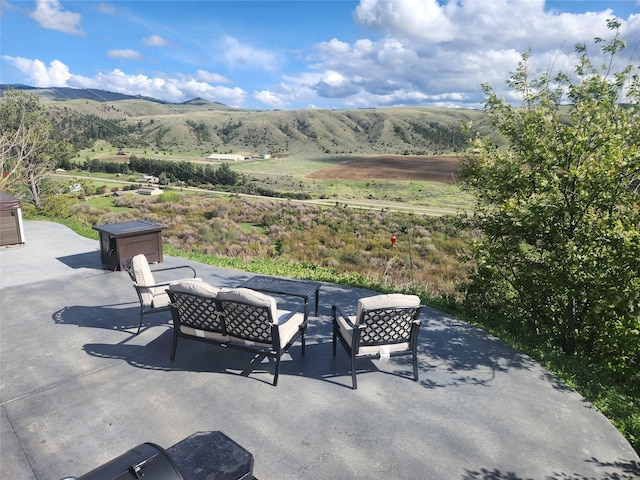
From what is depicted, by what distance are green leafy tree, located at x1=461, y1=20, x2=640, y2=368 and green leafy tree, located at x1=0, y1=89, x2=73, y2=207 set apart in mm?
23285

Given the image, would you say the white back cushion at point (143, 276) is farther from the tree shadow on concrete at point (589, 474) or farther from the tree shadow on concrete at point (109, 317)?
the tree shadow on concrete at point (589, 474)

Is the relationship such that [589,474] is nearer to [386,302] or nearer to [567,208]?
[386,302]

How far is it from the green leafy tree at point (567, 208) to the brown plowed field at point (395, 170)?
48.0m

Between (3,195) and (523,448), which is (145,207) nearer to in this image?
(3,195)

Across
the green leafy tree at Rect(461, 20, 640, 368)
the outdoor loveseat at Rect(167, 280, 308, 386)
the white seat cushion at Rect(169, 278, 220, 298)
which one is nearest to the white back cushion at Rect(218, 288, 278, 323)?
the outdoor loveseat at Rect(167, 280, 308, 386)

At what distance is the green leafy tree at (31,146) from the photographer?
72.8 feet

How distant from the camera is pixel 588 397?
3.99 metres

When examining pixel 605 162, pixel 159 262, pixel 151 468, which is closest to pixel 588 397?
pixel 605 162

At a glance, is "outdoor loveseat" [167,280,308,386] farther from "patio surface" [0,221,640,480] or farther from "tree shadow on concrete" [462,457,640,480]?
"tree shadow on concrete" [462,457,640,480]

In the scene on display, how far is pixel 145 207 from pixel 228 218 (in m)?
7.53

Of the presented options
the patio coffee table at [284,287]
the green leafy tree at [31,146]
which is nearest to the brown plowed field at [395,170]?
the green leafy tree at [31,146]

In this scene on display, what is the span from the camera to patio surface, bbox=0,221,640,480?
2939mm

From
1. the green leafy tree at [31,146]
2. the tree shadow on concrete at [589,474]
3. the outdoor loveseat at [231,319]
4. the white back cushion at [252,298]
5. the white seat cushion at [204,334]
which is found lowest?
the tree shadow on concrete at [589,474]

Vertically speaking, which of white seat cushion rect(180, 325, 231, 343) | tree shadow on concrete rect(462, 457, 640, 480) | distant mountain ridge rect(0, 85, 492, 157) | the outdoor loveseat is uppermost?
distant mountain ridge rect(0, 85, 492, 157)
